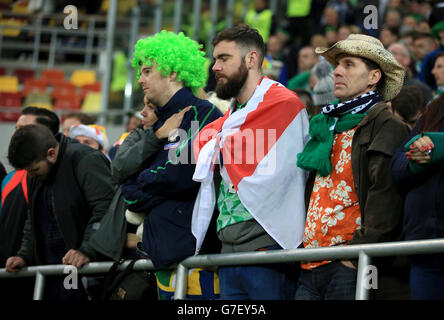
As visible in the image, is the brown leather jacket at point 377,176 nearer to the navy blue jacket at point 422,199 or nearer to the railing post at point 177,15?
the navy blue jacket at point 422,199

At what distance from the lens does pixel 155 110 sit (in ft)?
16.6

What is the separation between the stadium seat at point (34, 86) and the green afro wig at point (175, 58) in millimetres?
11398

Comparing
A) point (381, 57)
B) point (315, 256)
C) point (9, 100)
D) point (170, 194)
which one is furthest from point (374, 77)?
point (9, 100)

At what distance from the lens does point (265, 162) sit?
4.36m

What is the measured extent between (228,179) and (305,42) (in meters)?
7.58

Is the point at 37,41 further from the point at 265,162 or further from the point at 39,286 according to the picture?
the point at 265,162

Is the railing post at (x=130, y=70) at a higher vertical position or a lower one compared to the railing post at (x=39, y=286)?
higher

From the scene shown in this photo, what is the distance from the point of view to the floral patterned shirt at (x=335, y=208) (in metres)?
4.09

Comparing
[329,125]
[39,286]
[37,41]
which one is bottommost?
[39,286]

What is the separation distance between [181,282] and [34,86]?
12483 millimetres

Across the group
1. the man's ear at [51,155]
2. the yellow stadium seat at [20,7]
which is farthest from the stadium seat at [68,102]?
the man's ear at [51,155]

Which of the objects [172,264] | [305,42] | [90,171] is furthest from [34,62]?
[172,264]

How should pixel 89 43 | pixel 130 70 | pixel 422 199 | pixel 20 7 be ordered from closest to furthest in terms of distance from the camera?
pixel 422 199 < pixel 130 70 < pixel 89 43 < pixel 20 7
